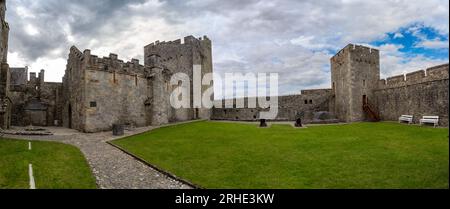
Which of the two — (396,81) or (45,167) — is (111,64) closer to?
(45,167)

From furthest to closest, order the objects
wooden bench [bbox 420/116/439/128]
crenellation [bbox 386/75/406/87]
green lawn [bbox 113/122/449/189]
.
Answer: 1. crenellation [bbox 386/75/406/87]
2. wooden bench [bbox 420/116/439/128]
3. green lawn [bbox 113/122/449/189]

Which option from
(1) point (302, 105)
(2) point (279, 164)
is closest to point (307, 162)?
(2) point (279, 164)

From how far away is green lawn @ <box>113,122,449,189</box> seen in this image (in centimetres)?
691

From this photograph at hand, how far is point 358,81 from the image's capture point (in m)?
26.6

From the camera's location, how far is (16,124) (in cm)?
2931

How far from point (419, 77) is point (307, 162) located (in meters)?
17.1

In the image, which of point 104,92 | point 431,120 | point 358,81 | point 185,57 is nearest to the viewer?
point 431,120

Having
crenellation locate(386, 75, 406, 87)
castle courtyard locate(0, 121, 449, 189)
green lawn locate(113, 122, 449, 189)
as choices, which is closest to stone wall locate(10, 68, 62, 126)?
castle courtyard locate(0, 121, 449, 189)

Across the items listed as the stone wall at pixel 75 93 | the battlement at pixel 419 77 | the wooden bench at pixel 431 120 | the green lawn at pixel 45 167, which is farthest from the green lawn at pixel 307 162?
the stone wall at pixel 75 93

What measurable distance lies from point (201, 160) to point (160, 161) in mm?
1597

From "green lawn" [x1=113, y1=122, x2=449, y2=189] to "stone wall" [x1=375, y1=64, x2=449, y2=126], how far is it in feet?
29.3

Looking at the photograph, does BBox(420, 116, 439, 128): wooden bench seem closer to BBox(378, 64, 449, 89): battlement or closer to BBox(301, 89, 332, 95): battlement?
BBox(378, 64, 449, 89): battlement

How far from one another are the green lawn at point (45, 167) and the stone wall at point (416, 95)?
70.2 feet

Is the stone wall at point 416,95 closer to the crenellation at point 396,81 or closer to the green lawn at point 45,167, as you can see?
the crenellation at point 396,81
